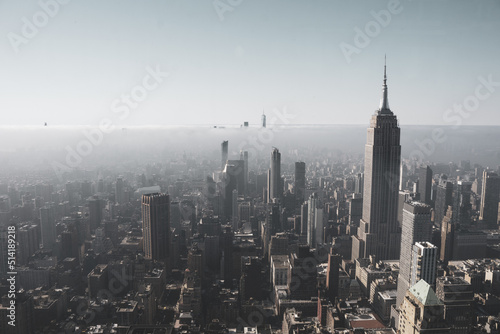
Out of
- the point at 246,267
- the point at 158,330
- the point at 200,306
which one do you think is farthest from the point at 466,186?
→ the point at 158,330

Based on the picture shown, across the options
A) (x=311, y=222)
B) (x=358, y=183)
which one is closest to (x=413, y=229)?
(x=311, y=222)

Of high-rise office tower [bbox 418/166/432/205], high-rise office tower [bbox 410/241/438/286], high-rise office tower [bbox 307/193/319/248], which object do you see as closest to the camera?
high-rise office tower [bbox 410/241/438/286]

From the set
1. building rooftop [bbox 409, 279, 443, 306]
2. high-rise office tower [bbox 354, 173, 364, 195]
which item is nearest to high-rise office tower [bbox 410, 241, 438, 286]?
building rooftop [bbox 409, 279, 443, 306]

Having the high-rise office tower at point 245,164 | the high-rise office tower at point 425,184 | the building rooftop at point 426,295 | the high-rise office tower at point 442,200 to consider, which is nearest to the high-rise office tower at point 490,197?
the high-rise office tower at point 442,200

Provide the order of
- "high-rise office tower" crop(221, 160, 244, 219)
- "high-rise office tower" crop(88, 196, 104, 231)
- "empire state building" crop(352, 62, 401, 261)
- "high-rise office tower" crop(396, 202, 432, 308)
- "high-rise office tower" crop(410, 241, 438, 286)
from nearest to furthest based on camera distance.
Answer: "high-rise office tower" crop(410, 241, 438, 286) → "high-rise office tower" crop(396, 202, 432, 308) → "empire state building" crop(352, 62, 401, 261) → "high-rise office tower" crop(88, 196, 104, 231) → "high-rise office tower" crop(221, 160, 244, 219)

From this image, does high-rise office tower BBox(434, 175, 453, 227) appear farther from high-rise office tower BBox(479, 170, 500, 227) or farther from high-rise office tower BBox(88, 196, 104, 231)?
high-rise office tower BBox(88, 196, 104, 231)
